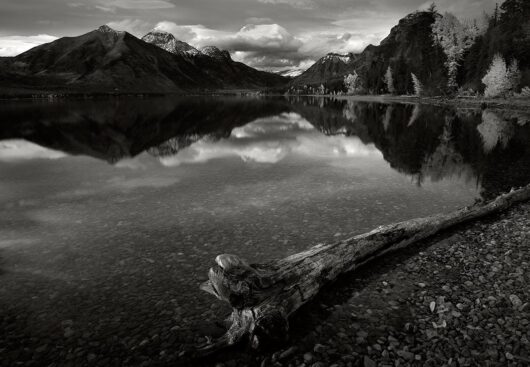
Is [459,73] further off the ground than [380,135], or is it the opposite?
[459,73]

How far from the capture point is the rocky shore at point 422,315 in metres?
9.34

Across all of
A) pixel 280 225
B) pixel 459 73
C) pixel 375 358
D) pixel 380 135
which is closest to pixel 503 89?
pixel 459 73

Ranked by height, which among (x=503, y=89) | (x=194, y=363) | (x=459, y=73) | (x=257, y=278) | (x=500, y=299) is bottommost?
(x=194, y=363)

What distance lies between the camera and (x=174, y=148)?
4441 cm

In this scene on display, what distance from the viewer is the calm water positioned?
1094 centimetres

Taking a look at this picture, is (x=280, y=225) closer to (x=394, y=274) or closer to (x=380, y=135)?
(x=394, y=274)

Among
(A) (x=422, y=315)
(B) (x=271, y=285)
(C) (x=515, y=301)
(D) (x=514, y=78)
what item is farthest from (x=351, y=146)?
(D) (x=514, y=78)

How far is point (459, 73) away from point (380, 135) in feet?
367

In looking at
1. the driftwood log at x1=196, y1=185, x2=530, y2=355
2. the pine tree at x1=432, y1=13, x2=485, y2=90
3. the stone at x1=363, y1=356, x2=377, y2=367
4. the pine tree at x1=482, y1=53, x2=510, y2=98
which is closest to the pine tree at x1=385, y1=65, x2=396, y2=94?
the pine tree at x1=432, y1=13, x2=485, y2=90

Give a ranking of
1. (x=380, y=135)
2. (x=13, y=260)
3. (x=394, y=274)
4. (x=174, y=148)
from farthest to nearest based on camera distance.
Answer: (x=380, y=135) < (x=174, y=148) < (x=13, y=260) < (x=394, y=274)

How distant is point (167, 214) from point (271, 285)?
446 inches

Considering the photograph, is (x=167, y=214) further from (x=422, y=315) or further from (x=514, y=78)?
(x=514, y=78)

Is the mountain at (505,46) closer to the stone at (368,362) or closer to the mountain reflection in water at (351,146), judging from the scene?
the mountain reflection in water at (351,146)

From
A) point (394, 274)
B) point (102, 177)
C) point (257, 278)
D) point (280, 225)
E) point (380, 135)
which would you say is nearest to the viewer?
point (257, 278)
